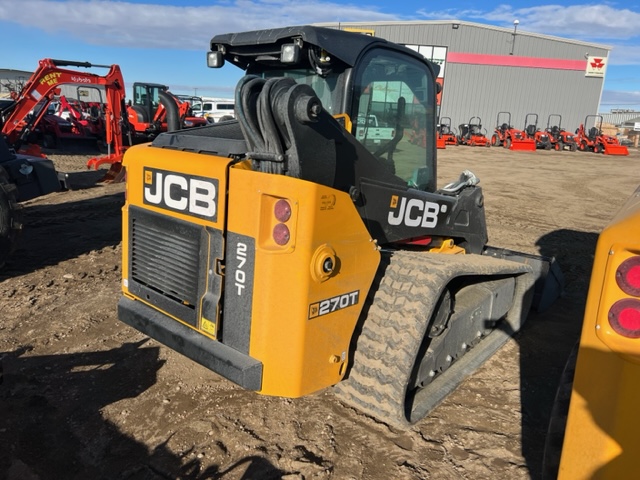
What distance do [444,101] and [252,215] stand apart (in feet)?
104

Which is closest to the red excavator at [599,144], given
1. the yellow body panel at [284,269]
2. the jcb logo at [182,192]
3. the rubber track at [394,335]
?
the rubber track at [394,335]

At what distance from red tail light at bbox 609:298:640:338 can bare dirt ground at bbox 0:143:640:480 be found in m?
1.41

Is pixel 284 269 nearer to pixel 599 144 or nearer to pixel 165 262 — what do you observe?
pixel 165 262

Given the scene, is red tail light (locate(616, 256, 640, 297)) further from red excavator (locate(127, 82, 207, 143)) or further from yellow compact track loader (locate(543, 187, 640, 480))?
red excavator (locate(127, 82, 207, 143))

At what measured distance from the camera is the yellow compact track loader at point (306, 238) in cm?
247

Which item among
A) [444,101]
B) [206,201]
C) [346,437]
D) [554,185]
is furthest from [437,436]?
[444,101]

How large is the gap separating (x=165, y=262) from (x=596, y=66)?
36.1 metres

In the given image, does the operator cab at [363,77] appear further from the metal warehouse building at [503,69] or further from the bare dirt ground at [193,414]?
the metal warehouse building at [503,69]

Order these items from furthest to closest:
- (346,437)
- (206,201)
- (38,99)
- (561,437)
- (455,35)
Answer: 1. (455,35)
2. (38,99)
3. (346,437)
4. (206,201)
5. (561,437)

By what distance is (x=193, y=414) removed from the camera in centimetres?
316

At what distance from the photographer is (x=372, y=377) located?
2.86 meters

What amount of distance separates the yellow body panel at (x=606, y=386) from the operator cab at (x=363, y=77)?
67.6 inches

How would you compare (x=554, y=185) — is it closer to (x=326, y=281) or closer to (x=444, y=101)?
(x=326, y=281)

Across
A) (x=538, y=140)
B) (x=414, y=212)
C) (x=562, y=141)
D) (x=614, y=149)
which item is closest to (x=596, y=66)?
(x=562, y=141)
